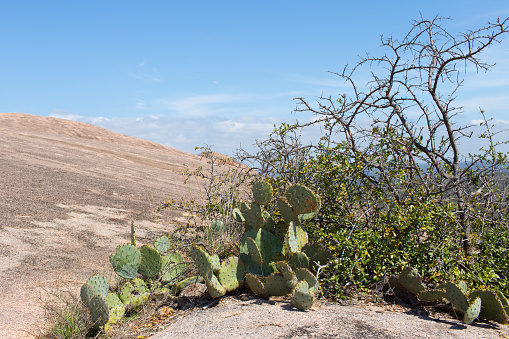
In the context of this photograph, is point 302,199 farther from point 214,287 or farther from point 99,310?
point 99,310

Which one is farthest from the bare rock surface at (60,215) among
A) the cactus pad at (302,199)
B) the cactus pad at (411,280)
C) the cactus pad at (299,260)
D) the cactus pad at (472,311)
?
the cactus pad at (472,311)

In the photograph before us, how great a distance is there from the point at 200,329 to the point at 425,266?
2.42 m

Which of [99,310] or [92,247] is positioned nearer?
[99,310]

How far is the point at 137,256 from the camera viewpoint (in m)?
A: 4.72

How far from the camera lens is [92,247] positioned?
7.05m

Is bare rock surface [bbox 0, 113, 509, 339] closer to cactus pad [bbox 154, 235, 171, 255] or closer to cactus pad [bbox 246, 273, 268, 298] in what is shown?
cactus pad [bbox 246, 273, 268, 298]

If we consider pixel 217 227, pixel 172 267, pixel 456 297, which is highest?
pixel 217 227

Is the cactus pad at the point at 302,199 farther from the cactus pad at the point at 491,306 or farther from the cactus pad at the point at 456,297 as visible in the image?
the cactus pad at the point at 491,306

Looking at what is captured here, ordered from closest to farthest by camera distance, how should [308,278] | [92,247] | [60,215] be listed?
[308,278], [92,247], [60,215]

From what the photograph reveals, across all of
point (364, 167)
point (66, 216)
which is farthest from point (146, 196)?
point (364, 167)

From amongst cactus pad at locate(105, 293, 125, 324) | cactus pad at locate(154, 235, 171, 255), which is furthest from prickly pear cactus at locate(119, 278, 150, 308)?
cactus pad at locate(154, 235, 171, 255)

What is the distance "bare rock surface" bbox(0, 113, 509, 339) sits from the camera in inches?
140

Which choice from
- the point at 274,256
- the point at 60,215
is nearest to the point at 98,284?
the point at 274,256

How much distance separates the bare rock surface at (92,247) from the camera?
357 cm
